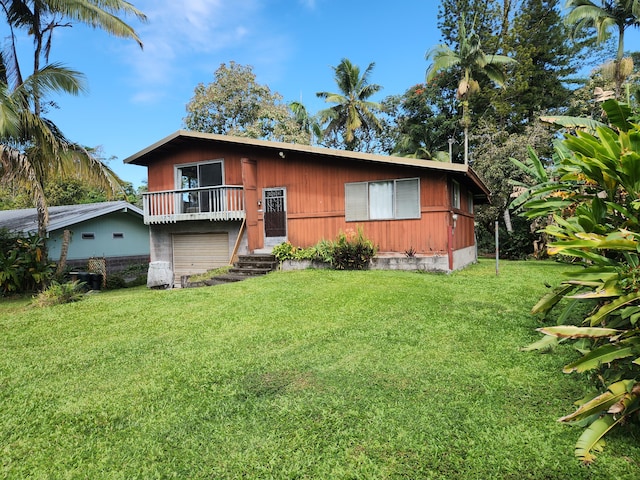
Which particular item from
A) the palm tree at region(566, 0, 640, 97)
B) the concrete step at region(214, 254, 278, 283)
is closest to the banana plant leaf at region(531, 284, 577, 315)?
the concrete step at region(214, 254, 278, 283)

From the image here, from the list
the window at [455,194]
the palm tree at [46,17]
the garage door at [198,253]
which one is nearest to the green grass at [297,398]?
the window at [455,194]

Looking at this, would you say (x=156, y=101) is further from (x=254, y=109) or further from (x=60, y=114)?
(x=60, y=114)

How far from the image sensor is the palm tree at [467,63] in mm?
19359

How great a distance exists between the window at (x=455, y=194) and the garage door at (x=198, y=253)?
7400mm

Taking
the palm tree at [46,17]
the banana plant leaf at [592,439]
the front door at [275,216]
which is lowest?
the banana plant leaf at [592,439]

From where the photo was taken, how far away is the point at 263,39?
1462cm

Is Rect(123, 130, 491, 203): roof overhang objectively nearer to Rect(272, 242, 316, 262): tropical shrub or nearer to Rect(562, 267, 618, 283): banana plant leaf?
Rect(272, 242, 316, 262): tropical shrub

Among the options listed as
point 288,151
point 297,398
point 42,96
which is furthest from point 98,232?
point 297,398

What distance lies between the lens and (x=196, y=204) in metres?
12.6

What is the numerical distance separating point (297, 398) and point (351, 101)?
25.0 metres

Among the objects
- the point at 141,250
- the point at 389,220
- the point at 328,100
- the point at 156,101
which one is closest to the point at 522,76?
the point at 328,100

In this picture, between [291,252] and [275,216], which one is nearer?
[291,252]

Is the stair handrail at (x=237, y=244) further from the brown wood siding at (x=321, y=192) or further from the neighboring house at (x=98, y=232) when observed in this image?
the neighboring house at (x=98, y=232)

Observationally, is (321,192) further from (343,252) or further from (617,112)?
(617,112)
